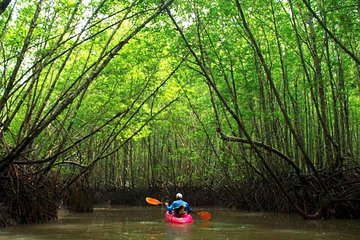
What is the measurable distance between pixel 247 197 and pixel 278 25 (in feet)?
20.6

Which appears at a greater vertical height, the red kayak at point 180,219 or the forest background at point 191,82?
the forest background at point 191,82

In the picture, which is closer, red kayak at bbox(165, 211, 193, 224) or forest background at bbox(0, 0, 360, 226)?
forest background at bbox(0, 0, 360, 226)

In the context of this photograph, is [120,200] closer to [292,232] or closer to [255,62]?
[255,62]

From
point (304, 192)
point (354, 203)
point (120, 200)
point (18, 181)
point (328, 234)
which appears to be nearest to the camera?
point (328, 234)

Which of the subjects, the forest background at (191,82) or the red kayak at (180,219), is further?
the red kayak at (180,219)

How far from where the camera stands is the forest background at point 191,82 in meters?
8.14

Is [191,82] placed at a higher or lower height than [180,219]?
higher

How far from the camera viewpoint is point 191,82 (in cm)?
1380

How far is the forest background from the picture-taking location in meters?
8.14

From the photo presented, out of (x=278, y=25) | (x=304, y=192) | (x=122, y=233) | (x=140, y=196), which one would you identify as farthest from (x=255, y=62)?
(x=140, y=196)

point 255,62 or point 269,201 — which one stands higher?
point 255,62

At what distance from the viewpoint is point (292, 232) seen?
802cm

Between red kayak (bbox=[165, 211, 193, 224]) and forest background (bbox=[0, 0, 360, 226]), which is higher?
forest background (bbox=[0, 0, 360, 226])

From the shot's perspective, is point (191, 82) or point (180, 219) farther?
point (191, 82)
